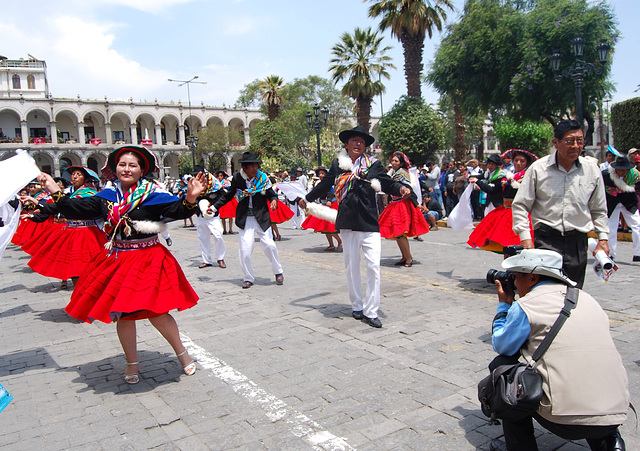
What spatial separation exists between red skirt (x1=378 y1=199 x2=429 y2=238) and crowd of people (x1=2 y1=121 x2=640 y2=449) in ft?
4.77

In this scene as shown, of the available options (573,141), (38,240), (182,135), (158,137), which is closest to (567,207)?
(573,141)

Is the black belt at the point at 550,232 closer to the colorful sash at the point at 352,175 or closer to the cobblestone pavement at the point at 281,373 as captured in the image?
the cobblestone pavement at the point at 281,373

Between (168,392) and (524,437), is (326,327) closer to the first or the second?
(168,392)

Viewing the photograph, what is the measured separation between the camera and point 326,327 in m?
5.68

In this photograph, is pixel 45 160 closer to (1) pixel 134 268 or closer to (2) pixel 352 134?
(2) pixel 352 134

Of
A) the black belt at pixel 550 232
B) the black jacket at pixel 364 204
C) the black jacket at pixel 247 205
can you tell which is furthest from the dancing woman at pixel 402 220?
the black belt at pixel 550 232

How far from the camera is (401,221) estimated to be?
914 centimetres

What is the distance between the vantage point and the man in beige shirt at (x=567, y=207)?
14.1 feet

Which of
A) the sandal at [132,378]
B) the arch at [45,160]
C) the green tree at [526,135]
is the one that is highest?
the arch at [45,160]

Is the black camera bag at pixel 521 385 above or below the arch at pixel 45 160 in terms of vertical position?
below

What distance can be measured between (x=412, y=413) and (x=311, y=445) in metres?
0.78

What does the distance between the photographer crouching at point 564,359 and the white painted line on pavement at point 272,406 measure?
109 cm

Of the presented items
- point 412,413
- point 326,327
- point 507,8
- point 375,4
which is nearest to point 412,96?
point 375,4

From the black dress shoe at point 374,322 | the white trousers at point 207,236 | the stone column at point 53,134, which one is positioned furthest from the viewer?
the stone column at point 53,134
